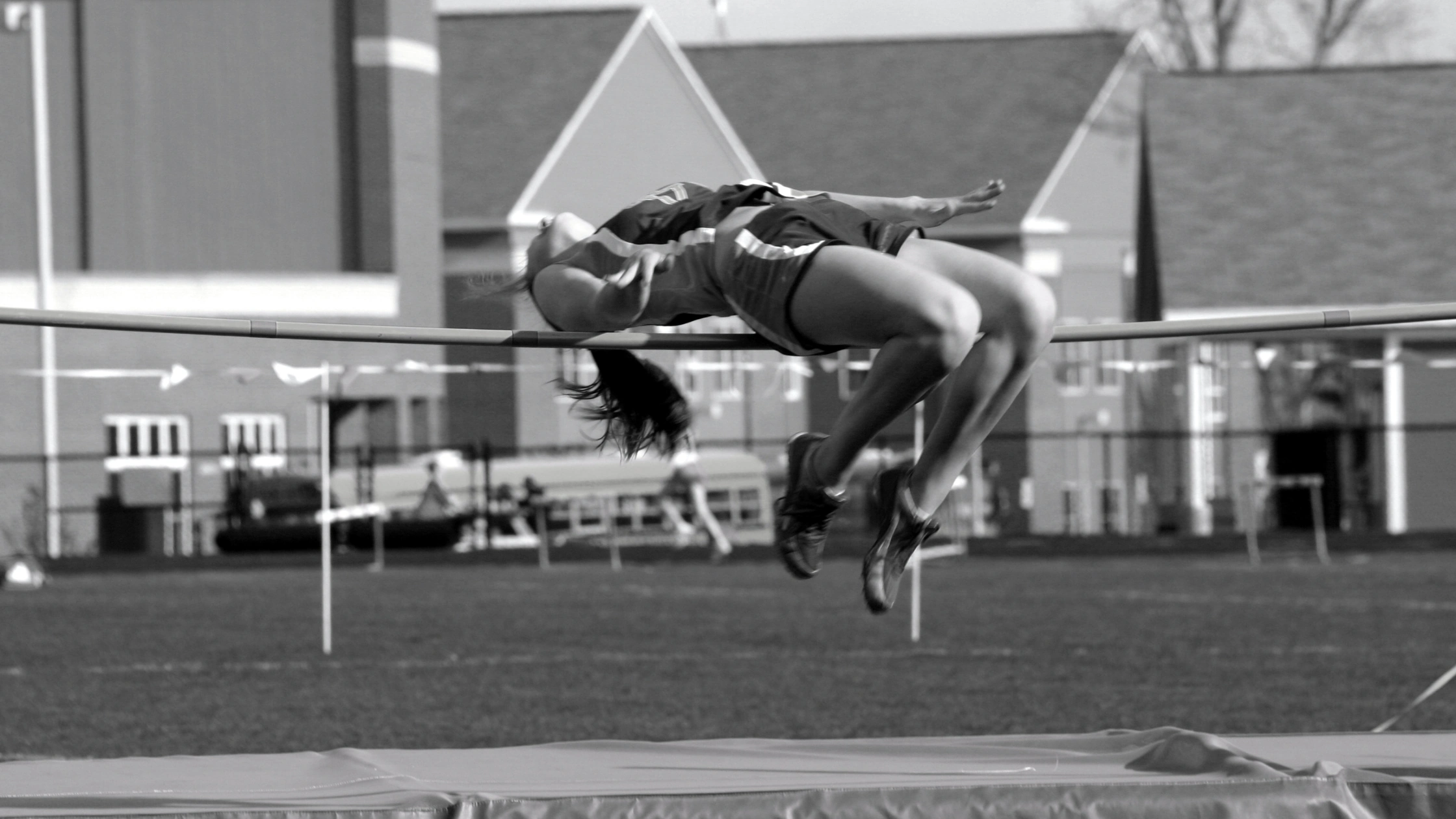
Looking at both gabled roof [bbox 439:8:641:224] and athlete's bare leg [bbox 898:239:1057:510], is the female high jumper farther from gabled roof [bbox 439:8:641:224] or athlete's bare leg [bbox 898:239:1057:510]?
gabled roof [bbox 439:8:641:224]

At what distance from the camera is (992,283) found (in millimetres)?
4379

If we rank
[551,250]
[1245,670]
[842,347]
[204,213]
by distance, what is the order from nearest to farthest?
[842,347] → [551,250] → [1245,670] → [204,213]

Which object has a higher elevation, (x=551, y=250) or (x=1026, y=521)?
(x=551, y=250)

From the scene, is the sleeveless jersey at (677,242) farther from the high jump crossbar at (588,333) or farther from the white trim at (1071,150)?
the white trim at (1071,150)

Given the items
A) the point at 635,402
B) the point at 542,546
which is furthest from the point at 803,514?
the point at 542,546

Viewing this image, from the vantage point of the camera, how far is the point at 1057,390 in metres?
35.2

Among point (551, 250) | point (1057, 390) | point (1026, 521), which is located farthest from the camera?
point (1057, 390)

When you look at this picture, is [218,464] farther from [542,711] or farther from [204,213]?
[542,711]

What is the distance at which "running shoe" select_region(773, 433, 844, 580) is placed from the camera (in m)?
4.69

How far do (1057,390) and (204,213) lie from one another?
49.8 feet

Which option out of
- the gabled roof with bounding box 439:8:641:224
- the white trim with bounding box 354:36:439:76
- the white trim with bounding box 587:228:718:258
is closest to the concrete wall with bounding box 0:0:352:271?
the white trim with bounding box 354:36:439:76

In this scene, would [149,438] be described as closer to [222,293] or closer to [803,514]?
[222,293]

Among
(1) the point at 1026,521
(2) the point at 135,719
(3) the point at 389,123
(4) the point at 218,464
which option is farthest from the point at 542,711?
(1) the point at 1026,521

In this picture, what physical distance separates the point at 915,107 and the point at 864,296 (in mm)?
32513
